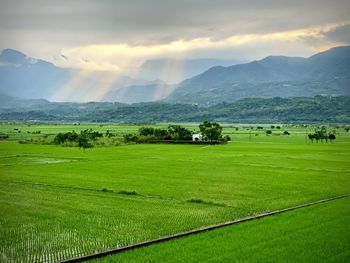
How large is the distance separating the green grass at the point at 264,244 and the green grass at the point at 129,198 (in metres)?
Result: 1.03

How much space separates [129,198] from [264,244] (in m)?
7.67

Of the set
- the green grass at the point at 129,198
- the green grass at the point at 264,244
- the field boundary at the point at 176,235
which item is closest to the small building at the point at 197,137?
the green grass at the point at 129,198

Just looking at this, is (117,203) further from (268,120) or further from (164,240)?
(268,120)

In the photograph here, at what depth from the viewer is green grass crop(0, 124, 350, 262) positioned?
10.9 metres

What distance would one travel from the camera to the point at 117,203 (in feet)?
51.7

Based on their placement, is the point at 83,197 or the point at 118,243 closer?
the point at 118,243

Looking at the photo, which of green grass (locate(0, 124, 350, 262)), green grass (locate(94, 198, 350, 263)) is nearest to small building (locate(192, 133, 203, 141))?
green grass (locate(0, 124, 350, 262))

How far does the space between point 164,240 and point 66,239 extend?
241cm

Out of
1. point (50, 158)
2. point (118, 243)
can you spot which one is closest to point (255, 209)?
point (118, 243)

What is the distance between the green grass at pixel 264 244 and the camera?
9.27 metres

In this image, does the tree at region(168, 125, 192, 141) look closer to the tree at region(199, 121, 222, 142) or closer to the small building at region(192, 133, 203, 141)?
the small building at region(192, 133, 203, 141)

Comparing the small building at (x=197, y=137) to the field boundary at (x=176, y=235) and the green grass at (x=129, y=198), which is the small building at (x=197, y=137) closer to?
the green grass at (x=129, y=198)

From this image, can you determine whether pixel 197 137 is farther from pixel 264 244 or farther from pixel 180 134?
pixel 264 244

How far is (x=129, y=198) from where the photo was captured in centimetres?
1689
